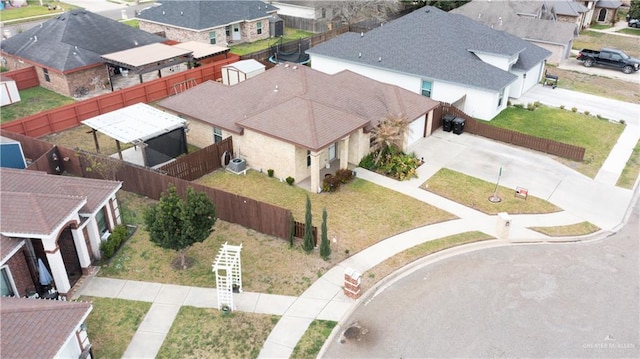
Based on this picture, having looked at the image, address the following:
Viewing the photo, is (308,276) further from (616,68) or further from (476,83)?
(616,68)

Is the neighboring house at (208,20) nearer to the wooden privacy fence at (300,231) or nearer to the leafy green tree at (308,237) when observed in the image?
the wooden privacy fence at (300,231)

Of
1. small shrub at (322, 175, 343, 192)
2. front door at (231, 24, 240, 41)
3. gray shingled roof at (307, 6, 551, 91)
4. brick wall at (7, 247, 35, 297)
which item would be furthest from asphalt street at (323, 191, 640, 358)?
front door at (231, 24, 240, 41)

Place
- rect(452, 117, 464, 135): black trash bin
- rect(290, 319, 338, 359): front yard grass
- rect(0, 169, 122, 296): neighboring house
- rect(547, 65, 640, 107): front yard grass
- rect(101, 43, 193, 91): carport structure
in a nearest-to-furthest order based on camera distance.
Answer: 1. rect(290, 319, 338, 359): front yard grass
2. rect(0, 169, 122, 296): neighboring house
3. rect(452, 117, 464, 135): black trash bin
4. rect(101, 43, 193, 91): carport structure
5. rect(547, 65, 640, 107): front yard grass

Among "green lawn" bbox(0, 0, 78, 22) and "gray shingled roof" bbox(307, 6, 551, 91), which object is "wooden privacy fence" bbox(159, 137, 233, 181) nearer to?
"gray shingled roof" bbox(307, 6, 551, 91)

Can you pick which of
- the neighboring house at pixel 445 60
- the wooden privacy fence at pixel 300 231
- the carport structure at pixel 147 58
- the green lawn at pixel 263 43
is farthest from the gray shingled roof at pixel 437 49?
the wooden privacy fence at pixel 300 231

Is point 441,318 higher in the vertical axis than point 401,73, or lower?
lower

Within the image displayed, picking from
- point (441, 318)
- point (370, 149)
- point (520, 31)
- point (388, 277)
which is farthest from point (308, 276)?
point (520, 31)
